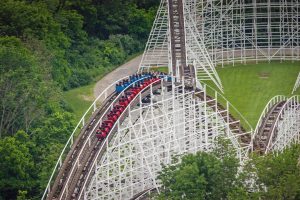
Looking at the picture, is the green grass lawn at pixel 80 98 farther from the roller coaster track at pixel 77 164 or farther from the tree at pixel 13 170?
the roller coaster track at pixel 77 164

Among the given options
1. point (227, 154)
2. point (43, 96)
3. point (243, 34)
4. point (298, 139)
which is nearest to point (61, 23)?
point (243, 34)

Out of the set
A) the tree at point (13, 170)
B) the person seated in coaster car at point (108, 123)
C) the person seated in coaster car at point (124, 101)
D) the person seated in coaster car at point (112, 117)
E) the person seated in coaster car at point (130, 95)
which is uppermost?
the person seated in coaster car at point (130, 95)

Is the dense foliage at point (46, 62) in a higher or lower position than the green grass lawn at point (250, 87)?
higher

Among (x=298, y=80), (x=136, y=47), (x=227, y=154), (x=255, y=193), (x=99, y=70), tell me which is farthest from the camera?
(x=136, y=47)

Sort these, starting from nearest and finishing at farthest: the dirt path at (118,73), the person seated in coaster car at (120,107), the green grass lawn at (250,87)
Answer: the person seated in coaster car at (120,107), the green grass lawn at (250,87), the dirt path at (118,73)

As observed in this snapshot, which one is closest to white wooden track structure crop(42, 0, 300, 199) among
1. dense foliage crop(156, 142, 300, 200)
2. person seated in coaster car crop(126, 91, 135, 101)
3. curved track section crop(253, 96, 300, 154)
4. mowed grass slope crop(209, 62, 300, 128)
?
curved track section crop(253, 96, 300, 154)

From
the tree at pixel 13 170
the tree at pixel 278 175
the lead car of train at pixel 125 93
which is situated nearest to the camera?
the tree at pixel 278 175

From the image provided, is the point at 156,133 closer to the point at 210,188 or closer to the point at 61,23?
the point at 210,188

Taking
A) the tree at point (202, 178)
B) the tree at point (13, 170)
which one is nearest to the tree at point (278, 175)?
the tree at point (202, 178)
